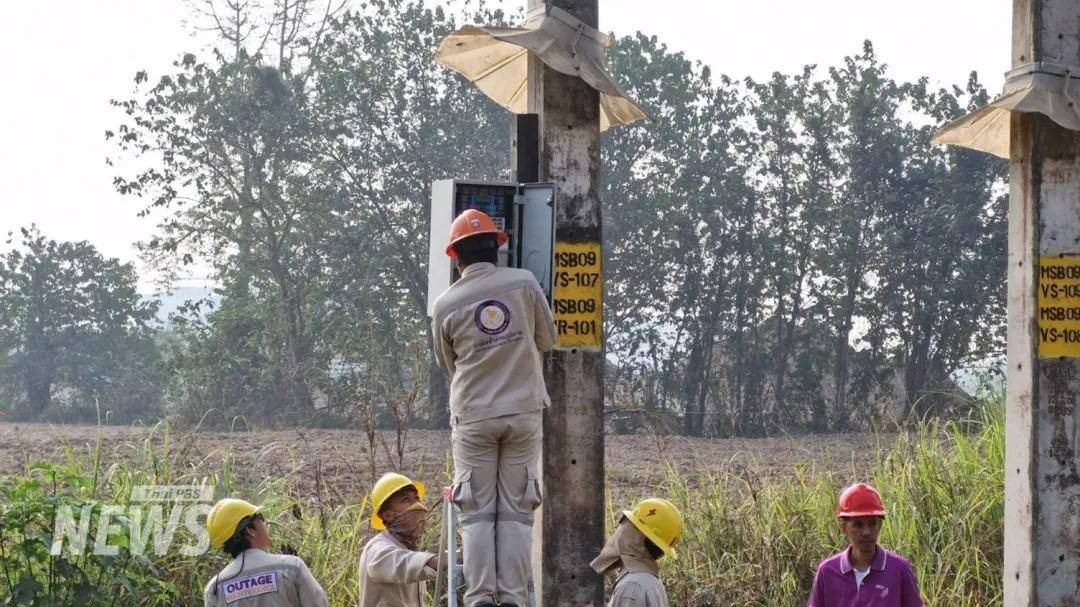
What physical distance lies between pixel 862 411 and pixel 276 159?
11.7 meters

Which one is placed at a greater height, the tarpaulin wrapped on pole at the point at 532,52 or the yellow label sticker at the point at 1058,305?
the tarpaulin wrapped on pole at the point at 532,52

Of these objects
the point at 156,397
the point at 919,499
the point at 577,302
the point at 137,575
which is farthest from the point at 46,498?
the point at 156,397

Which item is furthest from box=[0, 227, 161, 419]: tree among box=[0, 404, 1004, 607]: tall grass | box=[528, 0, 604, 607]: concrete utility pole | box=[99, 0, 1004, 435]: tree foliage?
box=[528, 0, 604, 607]: concrete utility pole

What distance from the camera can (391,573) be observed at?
598 cm

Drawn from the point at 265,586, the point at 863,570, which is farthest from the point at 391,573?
the point at 863,570

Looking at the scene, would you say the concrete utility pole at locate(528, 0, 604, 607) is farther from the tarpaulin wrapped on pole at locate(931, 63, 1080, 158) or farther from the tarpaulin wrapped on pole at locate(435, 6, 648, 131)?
the tarpaulin wrapped on pole at locate(931, 63, 1080, 158)

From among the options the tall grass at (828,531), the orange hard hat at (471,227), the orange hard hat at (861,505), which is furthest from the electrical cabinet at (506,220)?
the tall grass at (828,531)

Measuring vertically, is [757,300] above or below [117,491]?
above

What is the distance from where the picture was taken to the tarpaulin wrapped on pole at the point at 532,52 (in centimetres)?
682

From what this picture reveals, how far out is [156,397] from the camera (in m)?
28.3

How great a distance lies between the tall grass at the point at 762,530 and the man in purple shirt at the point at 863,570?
8.24ft

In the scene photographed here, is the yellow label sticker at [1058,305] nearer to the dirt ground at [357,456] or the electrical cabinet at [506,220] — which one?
the dirt ground at [357,456]

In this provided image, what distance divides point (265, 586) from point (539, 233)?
2.05m

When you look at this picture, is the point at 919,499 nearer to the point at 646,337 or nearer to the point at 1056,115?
the point at 1056,115
